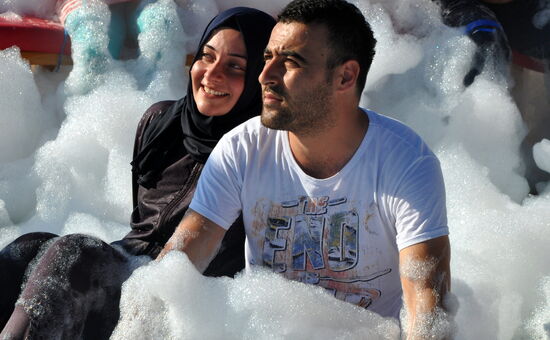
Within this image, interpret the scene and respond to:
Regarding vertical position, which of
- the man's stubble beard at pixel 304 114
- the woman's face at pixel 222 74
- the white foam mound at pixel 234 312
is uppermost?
the man's stubble beard at pixel 304 114

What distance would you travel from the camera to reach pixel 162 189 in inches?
82.4

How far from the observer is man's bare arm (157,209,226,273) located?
1.72 metres

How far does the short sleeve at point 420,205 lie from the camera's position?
1.53 meters

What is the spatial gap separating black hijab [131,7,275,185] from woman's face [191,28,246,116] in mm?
16

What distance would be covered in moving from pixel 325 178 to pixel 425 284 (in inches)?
12.2

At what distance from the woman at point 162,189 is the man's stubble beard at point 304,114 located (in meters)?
0.36

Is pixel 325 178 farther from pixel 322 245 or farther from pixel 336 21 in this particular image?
pixel 336 21

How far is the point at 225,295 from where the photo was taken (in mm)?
1674

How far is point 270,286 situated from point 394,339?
28 cm

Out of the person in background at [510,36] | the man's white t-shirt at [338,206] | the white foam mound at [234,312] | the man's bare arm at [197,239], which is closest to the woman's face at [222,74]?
the man's white t-shirt at [338,206]

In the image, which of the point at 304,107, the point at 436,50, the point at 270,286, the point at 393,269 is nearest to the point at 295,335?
the point at 270,286

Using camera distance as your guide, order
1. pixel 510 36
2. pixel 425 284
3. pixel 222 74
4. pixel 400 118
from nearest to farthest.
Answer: pixel 425 284
pixel 222 74
pixel 400 118
pixel 510 36

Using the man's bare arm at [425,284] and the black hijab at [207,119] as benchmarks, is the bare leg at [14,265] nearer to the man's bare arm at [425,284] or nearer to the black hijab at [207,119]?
the black hijab at [207,119]

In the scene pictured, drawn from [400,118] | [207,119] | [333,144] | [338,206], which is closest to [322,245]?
[338,206]
